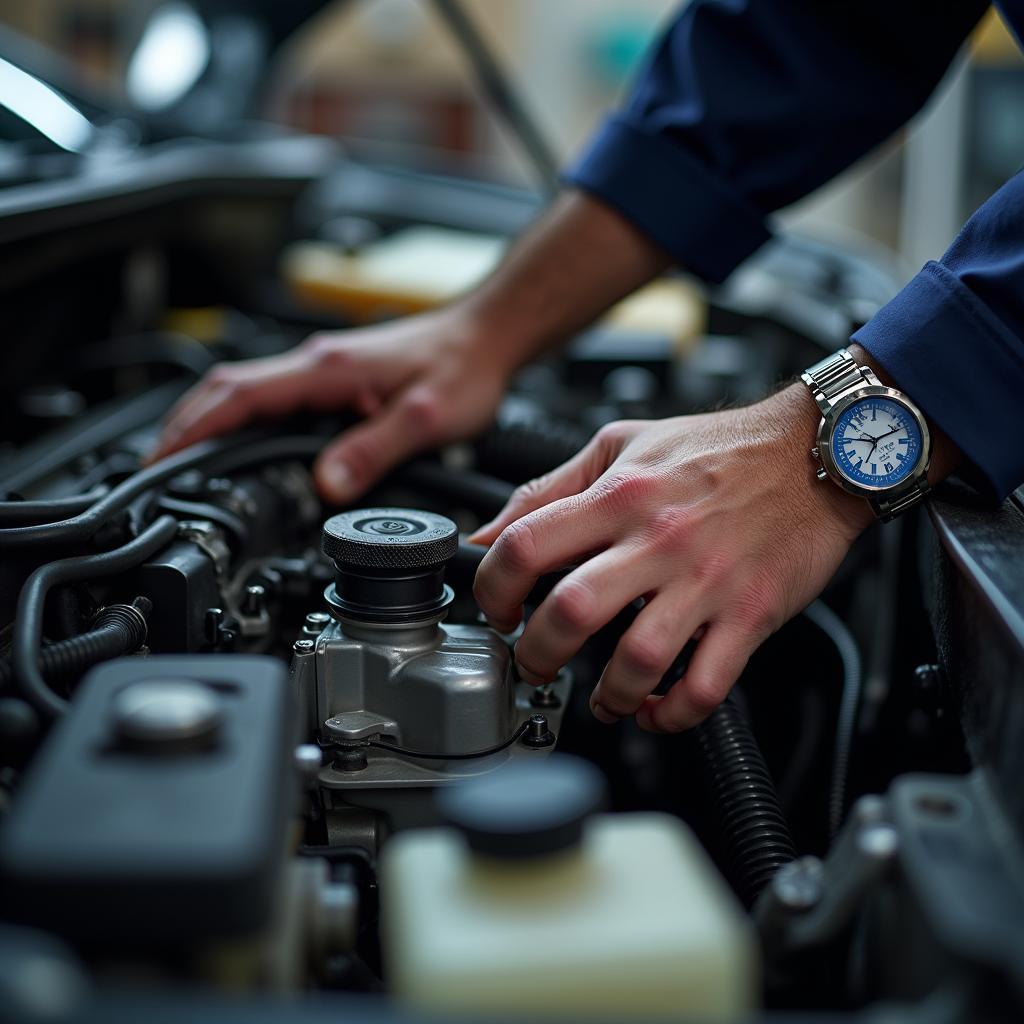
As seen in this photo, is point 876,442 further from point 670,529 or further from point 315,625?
point 315,625

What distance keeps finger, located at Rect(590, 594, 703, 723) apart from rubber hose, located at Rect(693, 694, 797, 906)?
0.09 meters

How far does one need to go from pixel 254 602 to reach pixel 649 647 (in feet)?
0.95

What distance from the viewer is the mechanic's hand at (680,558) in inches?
27.0

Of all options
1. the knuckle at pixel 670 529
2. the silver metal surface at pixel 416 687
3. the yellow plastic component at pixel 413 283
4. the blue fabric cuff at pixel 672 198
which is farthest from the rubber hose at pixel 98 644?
the yellow plastic component at pixel 413 283

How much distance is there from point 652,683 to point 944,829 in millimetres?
230

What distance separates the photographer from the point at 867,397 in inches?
29.8

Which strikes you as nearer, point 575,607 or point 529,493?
point 575,607

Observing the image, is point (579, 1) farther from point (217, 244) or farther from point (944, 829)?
point (944, 829)

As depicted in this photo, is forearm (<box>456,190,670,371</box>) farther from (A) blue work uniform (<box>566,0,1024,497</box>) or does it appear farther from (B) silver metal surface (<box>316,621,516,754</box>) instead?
(B) silver metal surface (<box>316,621,516,754</box>)

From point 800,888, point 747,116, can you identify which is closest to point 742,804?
point 800,888

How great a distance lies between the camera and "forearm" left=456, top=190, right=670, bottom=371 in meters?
1.17

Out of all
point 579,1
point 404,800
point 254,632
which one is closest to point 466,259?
point 254,632

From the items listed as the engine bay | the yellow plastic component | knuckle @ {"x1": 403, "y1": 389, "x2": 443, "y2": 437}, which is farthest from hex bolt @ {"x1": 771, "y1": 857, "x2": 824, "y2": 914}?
the yellow plastic component

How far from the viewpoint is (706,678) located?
70 cm
